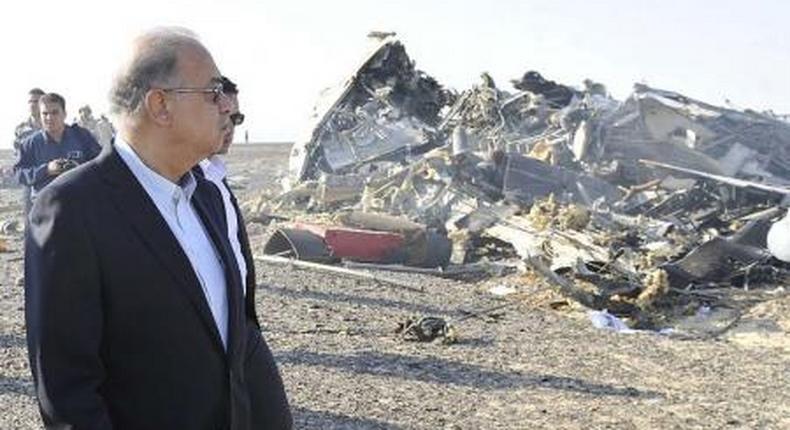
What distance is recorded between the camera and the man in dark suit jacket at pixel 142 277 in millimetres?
1999

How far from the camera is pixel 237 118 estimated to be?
230 centimetres

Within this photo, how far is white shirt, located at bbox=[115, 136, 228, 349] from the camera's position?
7.00 ft

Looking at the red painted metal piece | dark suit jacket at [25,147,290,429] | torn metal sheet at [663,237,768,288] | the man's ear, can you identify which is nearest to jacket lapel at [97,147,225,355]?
dark suit jacket at [25,147,290,429]

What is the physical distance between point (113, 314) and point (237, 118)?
607 millimetres

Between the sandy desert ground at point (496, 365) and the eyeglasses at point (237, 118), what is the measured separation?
10.1 feet

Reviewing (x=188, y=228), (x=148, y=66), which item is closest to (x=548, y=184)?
(x=188, y=228)

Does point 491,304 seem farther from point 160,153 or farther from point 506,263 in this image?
point 160,153

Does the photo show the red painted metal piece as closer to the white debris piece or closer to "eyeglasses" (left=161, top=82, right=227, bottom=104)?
the white debris piece

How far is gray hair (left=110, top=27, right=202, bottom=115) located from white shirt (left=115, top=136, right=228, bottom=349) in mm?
137

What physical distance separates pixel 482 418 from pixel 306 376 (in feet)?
4.56

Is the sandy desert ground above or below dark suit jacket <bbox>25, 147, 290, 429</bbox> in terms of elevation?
below

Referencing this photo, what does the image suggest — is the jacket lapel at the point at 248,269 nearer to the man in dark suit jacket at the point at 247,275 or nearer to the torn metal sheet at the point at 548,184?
the man in dark suit jacket at the point at 247,275

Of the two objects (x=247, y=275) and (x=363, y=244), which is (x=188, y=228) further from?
(x=363, y=244)

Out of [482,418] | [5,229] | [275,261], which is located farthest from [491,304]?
[5,229]
